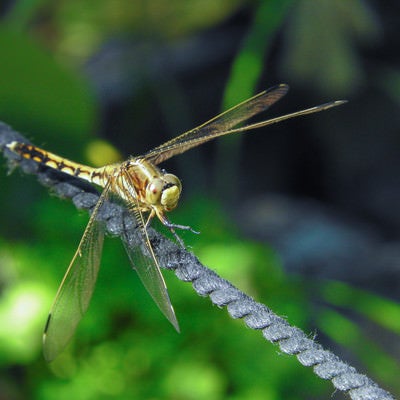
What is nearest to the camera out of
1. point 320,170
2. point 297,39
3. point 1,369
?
point 1,369

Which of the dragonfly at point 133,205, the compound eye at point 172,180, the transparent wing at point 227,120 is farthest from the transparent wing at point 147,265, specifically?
the transparent wing at point 227,120

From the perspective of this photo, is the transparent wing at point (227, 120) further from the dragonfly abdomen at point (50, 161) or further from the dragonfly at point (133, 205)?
the dragonfly abdomen at point (50, 161)

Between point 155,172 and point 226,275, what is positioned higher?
point 155,172

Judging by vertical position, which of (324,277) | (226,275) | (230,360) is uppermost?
(226,275)

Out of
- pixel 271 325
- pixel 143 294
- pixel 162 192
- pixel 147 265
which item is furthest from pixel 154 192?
pixel 271 325

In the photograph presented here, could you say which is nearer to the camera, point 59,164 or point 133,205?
point 133,205

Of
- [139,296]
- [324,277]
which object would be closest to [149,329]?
[139,296]

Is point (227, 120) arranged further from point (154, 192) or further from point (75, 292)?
point (75, 292)

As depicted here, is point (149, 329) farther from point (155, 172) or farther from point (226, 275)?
point (155, 172)
